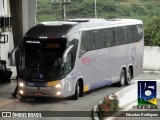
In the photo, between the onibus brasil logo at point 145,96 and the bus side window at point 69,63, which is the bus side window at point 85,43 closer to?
the bus side window at point 69,63

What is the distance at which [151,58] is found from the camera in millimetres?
43906

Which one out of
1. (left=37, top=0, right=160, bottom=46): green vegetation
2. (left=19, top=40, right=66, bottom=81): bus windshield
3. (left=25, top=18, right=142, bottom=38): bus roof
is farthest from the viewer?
(left=37, top=0, right=160, bottom=46): green vegetation

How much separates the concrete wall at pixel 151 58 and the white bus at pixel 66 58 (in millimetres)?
19921

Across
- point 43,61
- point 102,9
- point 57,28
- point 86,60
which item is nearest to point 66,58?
point 43,61

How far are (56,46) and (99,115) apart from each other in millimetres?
4320

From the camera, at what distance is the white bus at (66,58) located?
19109 mm

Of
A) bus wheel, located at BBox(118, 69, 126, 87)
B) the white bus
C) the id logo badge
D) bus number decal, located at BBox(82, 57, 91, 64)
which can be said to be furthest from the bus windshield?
bus wheel, located at BBox(118, 69, 126, 87)

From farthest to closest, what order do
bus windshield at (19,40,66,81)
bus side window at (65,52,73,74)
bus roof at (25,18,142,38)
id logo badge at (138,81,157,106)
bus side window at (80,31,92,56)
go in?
bus side window at (80,31,92,56)
bus roof at (25,18,142,38)
bus side window at (65,52,73,74)
bus windshield at (19,40,66,81)
id logo badge at (138,81,157,106)

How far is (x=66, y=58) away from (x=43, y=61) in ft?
3.33

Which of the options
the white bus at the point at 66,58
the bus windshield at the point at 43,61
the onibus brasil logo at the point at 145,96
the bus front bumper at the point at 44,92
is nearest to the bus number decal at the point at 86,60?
the white bus at the point at 66,58

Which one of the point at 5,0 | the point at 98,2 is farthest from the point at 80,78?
the point at 98,2

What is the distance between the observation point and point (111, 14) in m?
75.1

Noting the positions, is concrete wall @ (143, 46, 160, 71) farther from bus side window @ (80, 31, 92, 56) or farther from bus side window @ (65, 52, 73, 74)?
bus side window @ (65, 52, 73, 74)

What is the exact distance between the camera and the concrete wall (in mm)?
43844
